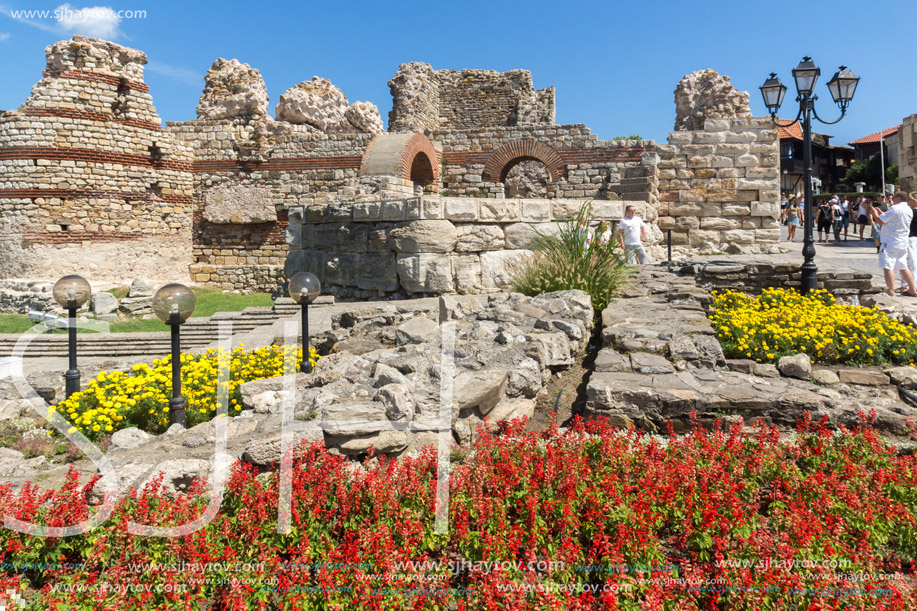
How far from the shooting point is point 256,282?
16.7 meters

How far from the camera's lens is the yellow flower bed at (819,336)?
5129 mm

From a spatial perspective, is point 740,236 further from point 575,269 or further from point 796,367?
point 796,367

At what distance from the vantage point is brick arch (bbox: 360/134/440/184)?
11734 millimetres

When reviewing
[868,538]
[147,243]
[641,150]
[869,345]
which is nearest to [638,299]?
[869,345]

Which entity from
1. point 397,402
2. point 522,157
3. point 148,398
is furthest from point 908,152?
point 148,398

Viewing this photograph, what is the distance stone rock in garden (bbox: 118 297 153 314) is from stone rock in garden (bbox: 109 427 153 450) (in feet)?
37.0

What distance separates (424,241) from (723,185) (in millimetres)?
7932

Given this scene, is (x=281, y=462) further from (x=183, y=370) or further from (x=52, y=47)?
(x=52, y=47)

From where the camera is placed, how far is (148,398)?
4.39 m

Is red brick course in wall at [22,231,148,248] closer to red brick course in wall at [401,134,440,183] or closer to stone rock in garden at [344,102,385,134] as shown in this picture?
stone rock in garden at [344,102,385,134]

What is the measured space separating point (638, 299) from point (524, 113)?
622 inches

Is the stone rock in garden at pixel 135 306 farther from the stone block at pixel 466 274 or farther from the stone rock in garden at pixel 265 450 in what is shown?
the stone rock in garden at pixel 265 450

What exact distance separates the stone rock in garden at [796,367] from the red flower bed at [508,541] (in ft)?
5.66

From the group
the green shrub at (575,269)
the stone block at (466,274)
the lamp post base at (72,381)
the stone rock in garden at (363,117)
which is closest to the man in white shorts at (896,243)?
the green shrub at (575,269)
